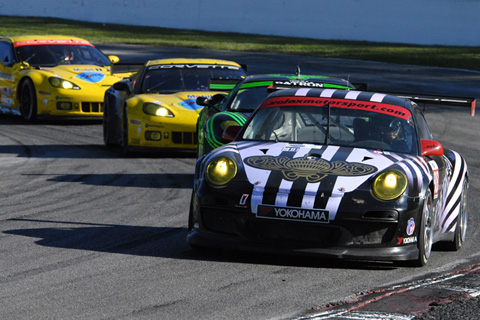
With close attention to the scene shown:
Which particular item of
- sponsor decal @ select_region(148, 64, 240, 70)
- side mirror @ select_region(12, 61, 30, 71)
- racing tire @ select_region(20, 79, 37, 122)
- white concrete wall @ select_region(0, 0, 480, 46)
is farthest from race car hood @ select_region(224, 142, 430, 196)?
white concrete wall @ select_region(0, 0, 480, 46)

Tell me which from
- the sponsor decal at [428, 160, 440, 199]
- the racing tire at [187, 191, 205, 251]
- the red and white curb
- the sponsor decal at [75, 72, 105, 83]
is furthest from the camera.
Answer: the sponsor decal at [75, 72, 105, 83]

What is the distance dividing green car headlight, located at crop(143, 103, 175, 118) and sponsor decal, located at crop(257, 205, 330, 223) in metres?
6.03

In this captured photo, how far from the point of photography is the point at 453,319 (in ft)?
16.1

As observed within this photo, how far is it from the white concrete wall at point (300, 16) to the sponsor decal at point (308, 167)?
108ft

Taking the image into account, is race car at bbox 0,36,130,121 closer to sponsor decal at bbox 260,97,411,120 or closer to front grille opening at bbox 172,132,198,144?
front grille opening at bbox 172,132,198,144

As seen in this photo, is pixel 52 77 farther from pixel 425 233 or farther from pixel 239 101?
pixel 425 233

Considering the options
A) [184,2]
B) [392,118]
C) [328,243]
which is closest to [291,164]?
[328,243]

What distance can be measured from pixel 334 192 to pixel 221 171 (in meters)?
0.79

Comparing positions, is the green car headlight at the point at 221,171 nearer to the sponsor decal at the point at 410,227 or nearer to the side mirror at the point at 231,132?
the side mirror at the point at 231,132

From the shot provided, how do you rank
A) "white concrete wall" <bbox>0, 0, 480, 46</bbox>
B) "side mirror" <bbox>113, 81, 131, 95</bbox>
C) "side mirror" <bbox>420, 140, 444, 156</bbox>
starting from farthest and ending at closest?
1. "white concrete wall" <bbox>0, 0, 480, 46</bbox>
2. "side mirror" <bbox>113, 81, 131, 95</bbox>
3. "side mirror" <bbox>420, 140, 444, 156</bbox>

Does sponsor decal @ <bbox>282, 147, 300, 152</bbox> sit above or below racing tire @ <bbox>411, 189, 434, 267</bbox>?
above

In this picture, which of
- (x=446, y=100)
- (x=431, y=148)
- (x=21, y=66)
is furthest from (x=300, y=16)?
(x=431, y=148)

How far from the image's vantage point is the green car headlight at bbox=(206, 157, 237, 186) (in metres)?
6.38

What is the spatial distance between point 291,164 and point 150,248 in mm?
1192
